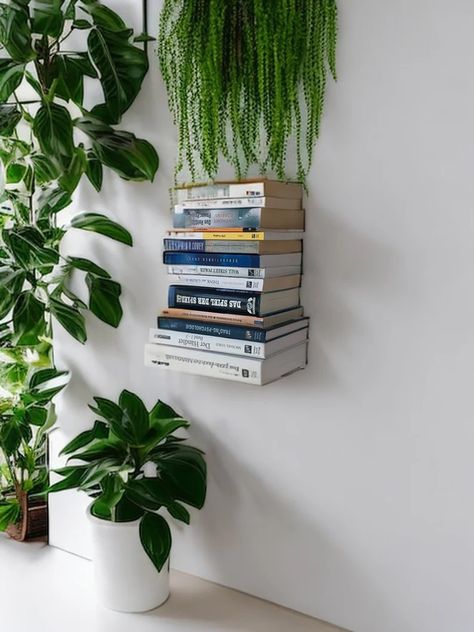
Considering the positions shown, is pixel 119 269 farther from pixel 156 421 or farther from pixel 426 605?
pixel 426 605

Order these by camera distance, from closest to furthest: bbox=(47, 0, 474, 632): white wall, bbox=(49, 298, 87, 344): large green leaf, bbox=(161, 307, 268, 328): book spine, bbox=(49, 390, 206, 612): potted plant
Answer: bbox=(47, 0, 474, 632): white wall, bbox=(161, 307, 268, 328): book spine, bbox=(49, 390, 206, 612): potted plant, bbox=(49, 298, 87, 344): large green leaf

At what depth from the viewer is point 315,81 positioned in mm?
1421

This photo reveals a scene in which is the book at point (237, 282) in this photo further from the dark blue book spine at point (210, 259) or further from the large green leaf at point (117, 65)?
the large green leaf at point (117, 65)

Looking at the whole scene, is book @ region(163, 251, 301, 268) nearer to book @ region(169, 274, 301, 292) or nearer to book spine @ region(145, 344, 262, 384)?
book @ region(169, 274, 301, 292)

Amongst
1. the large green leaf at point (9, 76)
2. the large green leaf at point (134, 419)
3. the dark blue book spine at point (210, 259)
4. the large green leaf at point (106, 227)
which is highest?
the large green leaf at point (9, 76)

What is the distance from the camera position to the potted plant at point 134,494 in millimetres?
1546

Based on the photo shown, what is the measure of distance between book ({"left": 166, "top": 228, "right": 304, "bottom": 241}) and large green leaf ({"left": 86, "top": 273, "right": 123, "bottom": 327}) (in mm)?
303

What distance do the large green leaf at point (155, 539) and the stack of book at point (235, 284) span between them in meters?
0.36

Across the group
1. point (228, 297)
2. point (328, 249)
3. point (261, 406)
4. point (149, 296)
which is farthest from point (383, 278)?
point (149, 296)

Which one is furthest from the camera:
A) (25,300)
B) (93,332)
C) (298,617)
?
(93,332)

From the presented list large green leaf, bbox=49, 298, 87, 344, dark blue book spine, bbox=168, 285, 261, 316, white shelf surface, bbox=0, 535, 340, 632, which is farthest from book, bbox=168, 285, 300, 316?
white shelf surface, bbox=0, 535, 340, 632

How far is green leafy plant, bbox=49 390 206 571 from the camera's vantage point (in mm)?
1508

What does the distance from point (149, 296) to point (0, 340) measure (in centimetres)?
45

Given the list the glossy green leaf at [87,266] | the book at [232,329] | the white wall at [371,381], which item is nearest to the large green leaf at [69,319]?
the glossy green leaf at [87,266]
